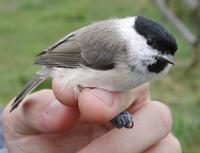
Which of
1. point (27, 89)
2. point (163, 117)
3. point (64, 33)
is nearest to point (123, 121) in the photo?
point (163, 117)

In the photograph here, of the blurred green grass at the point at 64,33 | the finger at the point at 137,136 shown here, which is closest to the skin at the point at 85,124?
the finger at the point at 137,136

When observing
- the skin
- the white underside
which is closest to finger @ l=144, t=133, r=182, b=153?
the skin

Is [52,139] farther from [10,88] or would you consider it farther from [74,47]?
[10,88]

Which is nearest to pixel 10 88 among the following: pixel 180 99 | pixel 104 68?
Result: pixel 180 99

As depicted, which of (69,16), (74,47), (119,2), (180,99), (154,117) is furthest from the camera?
(119,2)

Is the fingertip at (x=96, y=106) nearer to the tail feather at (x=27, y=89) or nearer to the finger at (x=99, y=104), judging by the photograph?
the finger at (x=99, y=104)

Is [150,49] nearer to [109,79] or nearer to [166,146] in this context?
[109,79]

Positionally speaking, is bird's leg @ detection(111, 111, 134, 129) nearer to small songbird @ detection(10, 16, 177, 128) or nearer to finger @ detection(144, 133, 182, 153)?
small songbird @ detection(10, 16, 177, 128)
